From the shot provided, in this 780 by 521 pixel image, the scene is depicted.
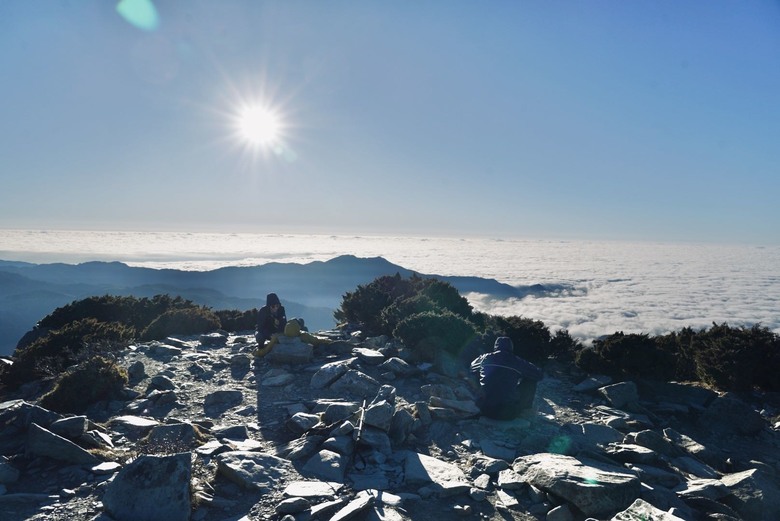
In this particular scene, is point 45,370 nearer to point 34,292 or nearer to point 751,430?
point 751,430

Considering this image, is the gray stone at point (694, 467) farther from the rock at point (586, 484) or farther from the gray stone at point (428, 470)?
the gray stone at point (428, 470)

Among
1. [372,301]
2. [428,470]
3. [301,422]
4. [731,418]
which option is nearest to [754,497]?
[428,470]

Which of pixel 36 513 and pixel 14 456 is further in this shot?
pixel 14 456

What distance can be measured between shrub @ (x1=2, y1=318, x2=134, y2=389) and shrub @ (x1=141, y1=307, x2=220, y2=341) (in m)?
1.41

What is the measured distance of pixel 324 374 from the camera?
34.9 ft

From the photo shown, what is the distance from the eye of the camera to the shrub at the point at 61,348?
10508 millimetres

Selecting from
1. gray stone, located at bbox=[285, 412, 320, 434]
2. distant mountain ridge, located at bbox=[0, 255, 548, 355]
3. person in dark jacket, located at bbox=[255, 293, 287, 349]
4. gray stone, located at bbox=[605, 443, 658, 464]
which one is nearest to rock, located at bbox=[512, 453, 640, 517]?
gray stone, located at bbox=[605, 443, 658, 464]

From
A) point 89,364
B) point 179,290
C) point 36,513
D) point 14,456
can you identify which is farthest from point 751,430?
point 179,290

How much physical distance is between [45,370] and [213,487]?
7.79 meters

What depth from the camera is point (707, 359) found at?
11.8 metres

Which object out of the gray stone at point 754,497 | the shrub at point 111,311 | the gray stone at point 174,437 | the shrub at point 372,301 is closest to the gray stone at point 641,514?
the gray stone at point 754,497

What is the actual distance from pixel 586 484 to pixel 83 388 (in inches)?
382

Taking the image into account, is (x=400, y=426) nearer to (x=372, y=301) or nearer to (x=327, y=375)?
(x=327, y=375)

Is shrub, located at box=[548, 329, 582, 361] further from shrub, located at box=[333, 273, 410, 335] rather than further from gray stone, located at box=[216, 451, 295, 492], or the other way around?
gray stone, located at box=[216, 451, 295, 492]
